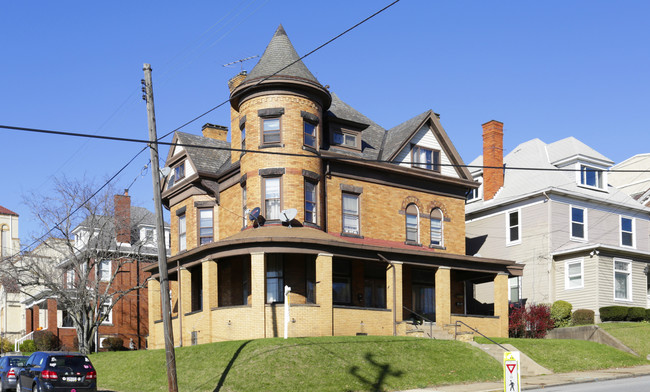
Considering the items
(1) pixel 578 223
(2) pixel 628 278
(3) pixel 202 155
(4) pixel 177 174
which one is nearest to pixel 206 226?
(3) pixel 202 155

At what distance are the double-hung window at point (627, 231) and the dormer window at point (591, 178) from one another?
245 cm

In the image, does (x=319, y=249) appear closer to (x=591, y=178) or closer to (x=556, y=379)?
(x=556, y=379)

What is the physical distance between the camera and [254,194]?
3244 centimetres

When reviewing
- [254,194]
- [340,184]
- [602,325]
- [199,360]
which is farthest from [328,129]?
[602,325]

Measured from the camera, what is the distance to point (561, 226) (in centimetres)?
4109

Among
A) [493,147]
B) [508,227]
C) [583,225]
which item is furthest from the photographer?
[493,147]

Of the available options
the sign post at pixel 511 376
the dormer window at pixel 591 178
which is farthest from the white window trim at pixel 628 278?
the sign post at pixel 511 376

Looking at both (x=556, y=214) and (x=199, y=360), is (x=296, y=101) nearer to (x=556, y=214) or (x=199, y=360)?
(x=199, y=360)

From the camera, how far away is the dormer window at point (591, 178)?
43.5 metres

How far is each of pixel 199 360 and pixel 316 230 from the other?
26.3ft

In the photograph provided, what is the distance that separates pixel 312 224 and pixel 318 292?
3.53 m

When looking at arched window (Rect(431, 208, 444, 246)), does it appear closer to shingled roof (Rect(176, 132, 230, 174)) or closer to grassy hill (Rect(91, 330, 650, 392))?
grassy hill (Rect(91, 330, 650, 392))

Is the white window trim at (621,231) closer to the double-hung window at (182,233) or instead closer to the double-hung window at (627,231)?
the double-hung window at (627,231)

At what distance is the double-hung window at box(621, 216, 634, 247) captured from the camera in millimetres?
44219
